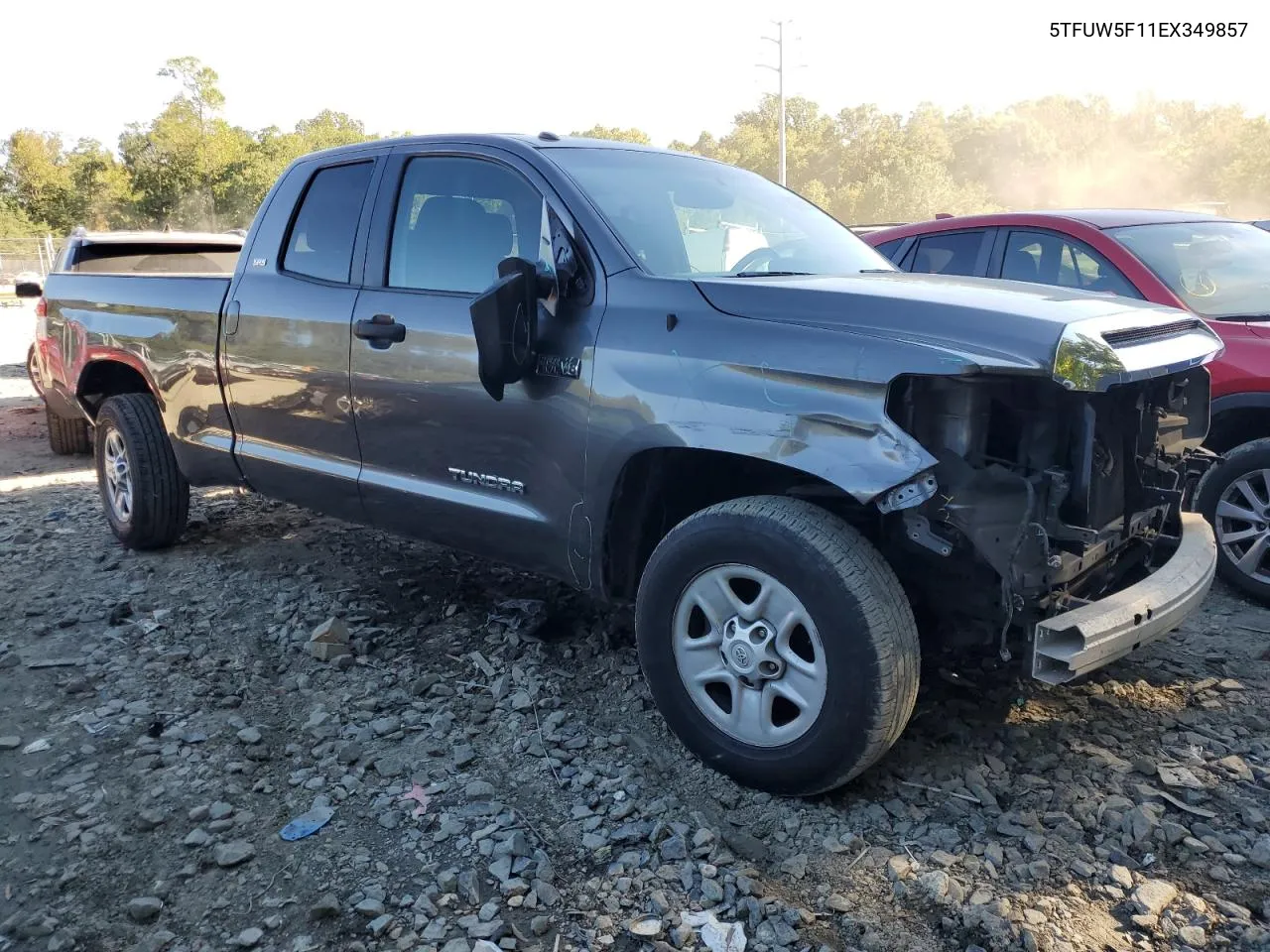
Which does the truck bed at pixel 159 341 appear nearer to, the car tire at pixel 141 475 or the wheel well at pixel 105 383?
the wheel well at pixel 105 383

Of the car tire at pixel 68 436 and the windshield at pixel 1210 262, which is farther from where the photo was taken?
the car tire at pixel 68 436

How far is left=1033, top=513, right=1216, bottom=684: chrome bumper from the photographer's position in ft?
8.53

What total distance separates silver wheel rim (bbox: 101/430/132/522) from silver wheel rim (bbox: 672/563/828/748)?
3614mm

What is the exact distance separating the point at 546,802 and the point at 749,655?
2.46 feet

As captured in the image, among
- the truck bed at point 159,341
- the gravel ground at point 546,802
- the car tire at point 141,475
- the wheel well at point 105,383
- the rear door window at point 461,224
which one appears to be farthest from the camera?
the wheel well at point 105,383

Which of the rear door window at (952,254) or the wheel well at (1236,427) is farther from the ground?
the rear door window at (952,254)

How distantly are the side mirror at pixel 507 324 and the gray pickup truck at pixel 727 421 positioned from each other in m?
0.01

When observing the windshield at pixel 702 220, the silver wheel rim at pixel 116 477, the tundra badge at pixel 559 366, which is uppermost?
the windshield at pixel 702 220

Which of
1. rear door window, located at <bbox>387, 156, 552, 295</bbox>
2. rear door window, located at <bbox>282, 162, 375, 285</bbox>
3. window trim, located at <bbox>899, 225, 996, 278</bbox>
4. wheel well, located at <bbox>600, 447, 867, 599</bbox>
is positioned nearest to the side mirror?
rear door window, located at <bbox>387, 156, 552, 295</bbox>

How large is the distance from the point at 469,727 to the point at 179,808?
91 cm

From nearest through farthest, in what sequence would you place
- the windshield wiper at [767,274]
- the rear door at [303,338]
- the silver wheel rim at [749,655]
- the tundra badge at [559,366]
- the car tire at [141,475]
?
the silver wheel rim at [749,655]
the tundra badge at [559,366]
the windshield wiper at [767,274]
the rear door at [303,338]
the car tire at [141,475]

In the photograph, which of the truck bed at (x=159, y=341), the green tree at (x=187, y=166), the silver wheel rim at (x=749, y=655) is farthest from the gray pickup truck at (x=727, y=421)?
the green tree at (x=187, y=166)

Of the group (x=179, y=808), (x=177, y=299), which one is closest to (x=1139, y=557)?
(x=179, y=808)

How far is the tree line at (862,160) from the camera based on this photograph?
172ft
